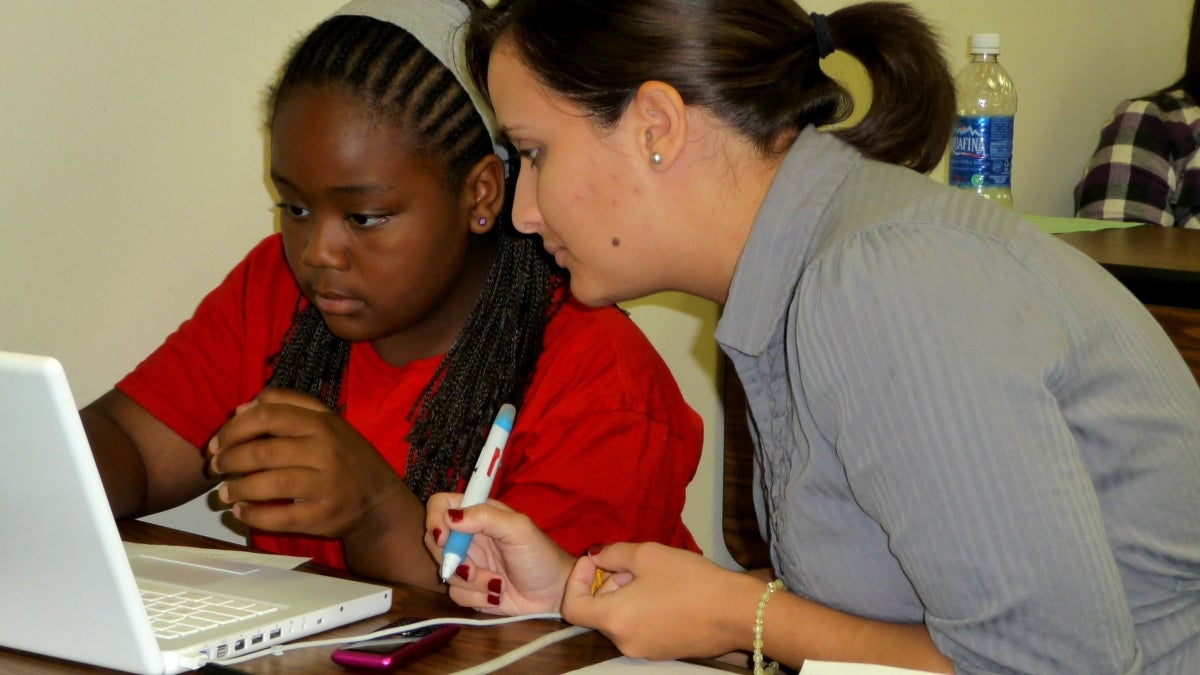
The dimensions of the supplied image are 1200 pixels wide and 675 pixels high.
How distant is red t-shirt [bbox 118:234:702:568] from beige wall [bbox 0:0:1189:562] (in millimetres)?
79

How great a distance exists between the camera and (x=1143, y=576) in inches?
33.2

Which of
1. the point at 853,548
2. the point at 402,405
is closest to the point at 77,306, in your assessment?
the point at 402,405

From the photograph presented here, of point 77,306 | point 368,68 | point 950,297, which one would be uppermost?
point 368,68

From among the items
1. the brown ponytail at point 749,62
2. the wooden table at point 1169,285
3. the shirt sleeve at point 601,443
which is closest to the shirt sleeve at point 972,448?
the brown ponytail at point 749,62

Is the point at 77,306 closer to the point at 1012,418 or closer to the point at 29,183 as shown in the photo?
the point at 29,183

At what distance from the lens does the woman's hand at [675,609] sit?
34.5 inches

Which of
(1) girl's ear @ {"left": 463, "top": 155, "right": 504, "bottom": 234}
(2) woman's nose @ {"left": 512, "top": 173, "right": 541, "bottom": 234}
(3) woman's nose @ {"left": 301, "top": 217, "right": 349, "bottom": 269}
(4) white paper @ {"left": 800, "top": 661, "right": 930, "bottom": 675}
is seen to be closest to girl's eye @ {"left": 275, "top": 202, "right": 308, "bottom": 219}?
(3) woman's nose @ {"left": 301, "top": 217, "right": 349, "bottom": 269}

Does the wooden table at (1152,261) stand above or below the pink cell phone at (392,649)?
above

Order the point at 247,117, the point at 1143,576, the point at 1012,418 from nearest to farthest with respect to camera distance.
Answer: the point at 1012,418, the point at 1143,576, the point at 247,117

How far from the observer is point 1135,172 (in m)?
2.39

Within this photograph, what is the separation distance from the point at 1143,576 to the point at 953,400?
0.22 m

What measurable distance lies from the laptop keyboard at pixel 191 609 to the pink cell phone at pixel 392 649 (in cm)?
8

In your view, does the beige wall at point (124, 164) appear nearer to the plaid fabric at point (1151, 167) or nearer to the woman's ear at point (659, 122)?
the woman's ear at point (659, 122)

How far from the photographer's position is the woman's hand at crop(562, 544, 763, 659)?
0.88 m
